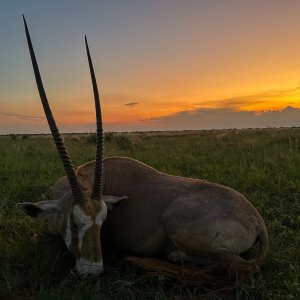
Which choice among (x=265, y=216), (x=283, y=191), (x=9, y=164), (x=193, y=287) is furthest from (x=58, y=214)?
(x=9, y=164)

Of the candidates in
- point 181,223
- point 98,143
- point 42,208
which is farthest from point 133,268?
point 98,143

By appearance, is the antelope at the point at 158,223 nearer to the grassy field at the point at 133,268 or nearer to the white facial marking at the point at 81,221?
the white facial marking at the point at 81,221

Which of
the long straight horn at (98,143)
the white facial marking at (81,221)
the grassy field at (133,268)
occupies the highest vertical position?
the long straight horn at (98,143)

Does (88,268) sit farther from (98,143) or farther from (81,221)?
(98,143)

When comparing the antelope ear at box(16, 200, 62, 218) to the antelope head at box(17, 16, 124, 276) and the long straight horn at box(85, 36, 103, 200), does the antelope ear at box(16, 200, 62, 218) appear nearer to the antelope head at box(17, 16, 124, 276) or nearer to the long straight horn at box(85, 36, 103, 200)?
the antelope head at box(17, 16, 124, 276)

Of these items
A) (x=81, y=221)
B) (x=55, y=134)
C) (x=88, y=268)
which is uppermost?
(x=55, y=134)

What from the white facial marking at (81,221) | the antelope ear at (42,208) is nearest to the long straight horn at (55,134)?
the white facial marking at (81,221)

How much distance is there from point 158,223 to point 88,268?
91 centimetres

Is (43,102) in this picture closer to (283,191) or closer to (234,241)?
(234,241)

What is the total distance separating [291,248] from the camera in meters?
5.20

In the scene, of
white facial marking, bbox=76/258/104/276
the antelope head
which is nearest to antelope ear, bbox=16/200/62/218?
the antelope head

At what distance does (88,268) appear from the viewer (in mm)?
4379

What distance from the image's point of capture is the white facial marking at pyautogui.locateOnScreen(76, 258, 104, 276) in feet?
14.4

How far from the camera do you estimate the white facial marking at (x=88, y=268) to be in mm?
4375
